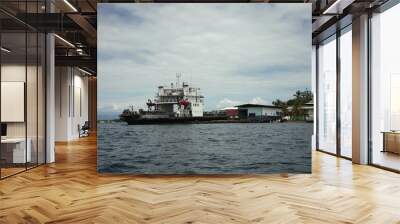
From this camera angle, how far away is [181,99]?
643cm

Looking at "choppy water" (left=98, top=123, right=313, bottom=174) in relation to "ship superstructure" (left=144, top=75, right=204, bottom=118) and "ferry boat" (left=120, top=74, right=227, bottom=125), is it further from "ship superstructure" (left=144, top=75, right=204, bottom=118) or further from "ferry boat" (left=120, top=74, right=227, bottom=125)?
"ship superstructure" (left=144, top=75, right=204, bottom=118)

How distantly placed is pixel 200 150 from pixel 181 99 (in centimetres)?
93

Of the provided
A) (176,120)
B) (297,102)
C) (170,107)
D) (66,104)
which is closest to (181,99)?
(170,107)

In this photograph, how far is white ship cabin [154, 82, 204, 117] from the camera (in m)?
6.37

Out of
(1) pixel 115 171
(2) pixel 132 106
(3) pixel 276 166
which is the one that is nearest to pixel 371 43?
(3) pixel 276 166

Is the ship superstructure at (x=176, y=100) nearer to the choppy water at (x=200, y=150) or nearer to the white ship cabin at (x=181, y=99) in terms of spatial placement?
the white ship cabin at (x=181, y=99)

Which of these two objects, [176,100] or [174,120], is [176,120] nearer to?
[174,120]

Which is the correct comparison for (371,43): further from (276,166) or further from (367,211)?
(367,211)

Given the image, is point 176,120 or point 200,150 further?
point 176,120

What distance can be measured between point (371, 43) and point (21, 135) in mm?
6933

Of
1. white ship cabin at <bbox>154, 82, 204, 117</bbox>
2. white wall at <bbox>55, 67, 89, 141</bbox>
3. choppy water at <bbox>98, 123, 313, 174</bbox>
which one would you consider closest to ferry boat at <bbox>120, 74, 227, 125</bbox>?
white ship cabin at <bbox>154, 82, 204, 117</bbox>

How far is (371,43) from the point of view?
7.59 m

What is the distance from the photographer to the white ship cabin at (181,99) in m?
6.37

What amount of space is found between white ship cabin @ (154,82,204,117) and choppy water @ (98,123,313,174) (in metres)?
0.29
